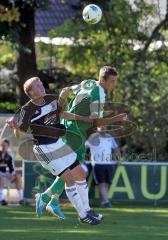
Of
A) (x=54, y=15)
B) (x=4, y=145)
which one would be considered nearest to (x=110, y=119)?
(x=4, y=145)

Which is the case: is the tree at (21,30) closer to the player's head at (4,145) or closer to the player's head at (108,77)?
the player's head at (4,145)

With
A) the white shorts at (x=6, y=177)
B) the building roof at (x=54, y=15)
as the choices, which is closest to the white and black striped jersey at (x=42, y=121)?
the white shorts at (x=6, y=177)

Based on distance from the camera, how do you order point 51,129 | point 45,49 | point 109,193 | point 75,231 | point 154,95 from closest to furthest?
point 51,129 < point 75,231 < point 109,193 < point 154,95 < point 45,49

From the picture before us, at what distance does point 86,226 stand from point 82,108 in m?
2.12

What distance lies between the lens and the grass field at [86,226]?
12.2 metres

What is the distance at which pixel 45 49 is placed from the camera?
2894 centimetres

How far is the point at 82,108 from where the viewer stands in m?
12.7

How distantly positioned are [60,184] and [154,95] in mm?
14536

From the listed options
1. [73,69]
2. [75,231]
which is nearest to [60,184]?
[75,231]

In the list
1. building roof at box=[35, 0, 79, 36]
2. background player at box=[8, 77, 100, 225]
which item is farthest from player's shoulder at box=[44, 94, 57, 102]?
building roof at box=[35, 0, 79, 36]

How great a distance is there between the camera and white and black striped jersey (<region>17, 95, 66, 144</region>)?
39.1 ft

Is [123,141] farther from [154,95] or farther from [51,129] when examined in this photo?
[51,129]

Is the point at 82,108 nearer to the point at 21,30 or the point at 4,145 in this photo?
the point at 4,145

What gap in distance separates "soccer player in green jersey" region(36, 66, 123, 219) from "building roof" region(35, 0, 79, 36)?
1483 cm
